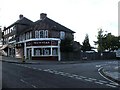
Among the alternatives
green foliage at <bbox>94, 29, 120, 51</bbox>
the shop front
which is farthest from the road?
green foliage at <bbox>94, 29, 120, 51</bbox>

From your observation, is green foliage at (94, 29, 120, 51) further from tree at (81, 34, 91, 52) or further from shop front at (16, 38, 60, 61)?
shop front at (16, 38, 60, 61)

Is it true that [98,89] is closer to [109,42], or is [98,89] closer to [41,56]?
[41,56]

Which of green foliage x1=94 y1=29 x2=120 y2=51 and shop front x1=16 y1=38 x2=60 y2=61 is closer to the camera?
shop front x1=16 y1=38 x2=60 y2=61

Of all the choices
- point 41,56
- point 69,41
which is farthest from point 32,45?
point 69,41

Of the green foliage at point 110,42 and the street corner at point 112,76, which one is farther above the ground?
the green foliage at point 110,42

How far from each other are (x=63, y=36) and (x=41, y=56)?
8376 mm

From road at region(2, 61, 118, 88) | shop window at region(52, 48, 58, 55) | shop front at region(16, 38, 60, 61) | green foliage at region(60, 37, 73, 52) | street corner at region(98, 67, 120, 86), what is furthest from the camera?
green foliage at region(60, 37, 73, 52)

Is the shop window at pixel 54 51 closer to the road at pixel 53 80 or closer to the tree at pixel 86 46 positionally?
the road at pixel 53 80

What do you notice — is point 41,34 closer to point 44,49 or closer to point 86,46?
point 44,49

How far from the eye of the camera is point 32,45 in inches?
1938

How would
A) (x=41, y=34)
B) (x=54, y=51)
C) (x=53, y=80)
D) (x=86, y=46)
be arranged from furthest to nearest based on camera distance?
(x=86, y=46)
(x=41, y=34)
(x=54, y=51)
(x=53, y=80)

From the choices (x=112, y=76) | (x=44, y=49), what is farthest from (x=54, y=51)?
(x=112, y=76)

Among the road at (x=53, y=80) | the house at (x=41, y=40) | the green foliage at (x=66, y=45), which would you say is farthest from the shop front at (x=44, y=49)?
the road at (x=53, y=80)

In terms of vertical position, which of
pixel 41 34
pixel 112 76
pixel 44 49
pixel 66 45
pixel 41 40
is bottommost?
pixel 112 76
